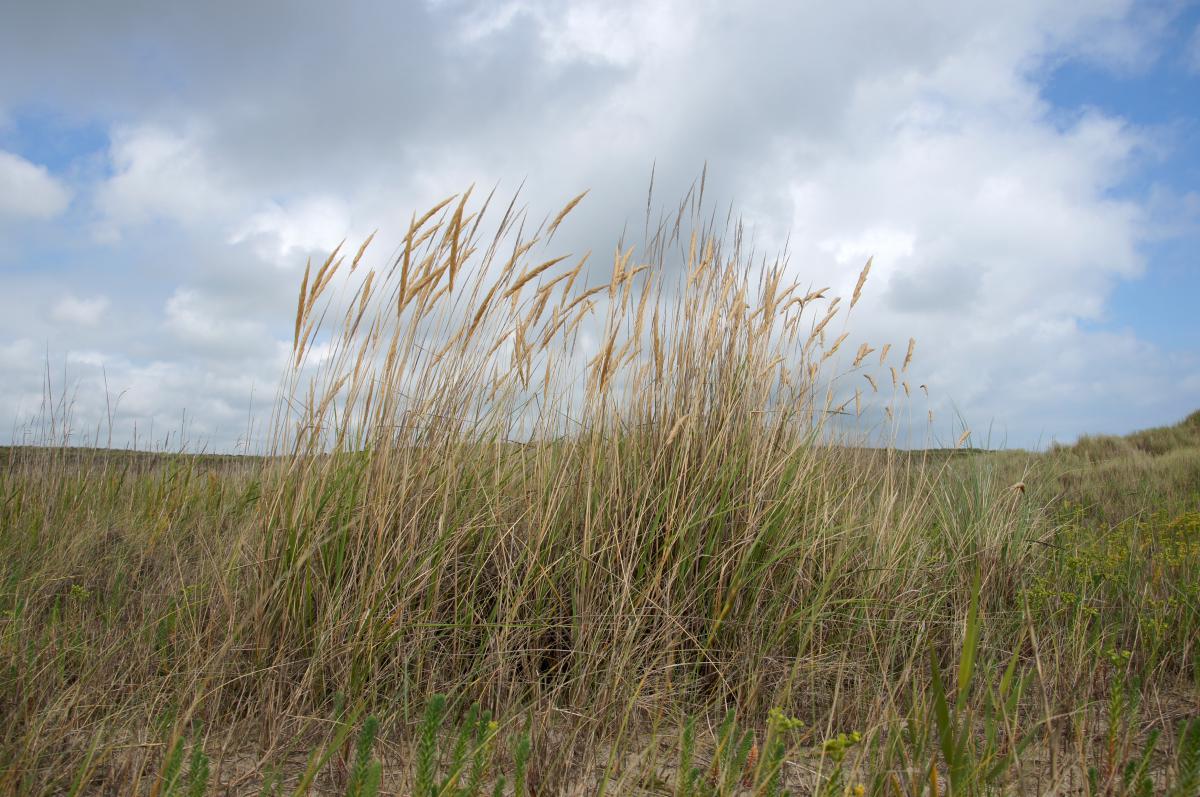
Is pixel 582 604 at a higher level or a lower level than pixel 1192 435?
lower

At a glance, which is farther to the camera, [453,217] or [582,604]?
[453,217]

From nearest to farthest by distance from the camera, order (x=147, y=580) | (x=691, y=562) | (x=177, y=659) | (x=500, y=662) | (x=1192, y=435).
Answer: (x=500, y=662) < (x=177, y=659) < (x=691, y=562) < (x=147, y=580) < (x=1192, y=435)

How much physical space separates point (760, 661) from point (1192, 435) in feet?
46.3

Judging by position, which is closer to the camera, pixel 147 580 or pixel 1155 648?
pixel 1155 648

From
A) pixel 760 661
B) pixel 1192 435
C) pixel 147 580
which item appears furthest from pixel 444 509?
Answer: pixel 1192 435

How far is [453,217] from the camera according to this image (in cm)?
249

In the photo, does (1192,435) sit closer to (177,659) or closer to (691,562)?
(691,562)

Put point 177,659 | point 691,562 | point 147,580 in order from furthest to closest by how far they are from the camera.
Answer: point 147,580
point 691,562
point 177,659

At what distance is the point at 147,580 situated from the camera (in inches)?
130

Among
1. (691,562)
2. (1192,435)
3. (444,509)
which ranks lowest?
(691,562)

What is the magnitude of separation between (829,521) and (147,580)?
305 cm

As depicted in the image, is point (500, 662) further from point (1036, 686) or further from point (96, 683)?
point (1036, 686)

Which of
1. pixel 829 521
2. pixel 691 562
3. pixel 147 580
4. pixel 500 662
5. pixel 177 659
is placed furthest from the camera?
pixel 147 580

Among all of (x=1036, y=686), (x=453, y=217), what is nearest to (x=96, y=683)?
(x=453, y=217)
